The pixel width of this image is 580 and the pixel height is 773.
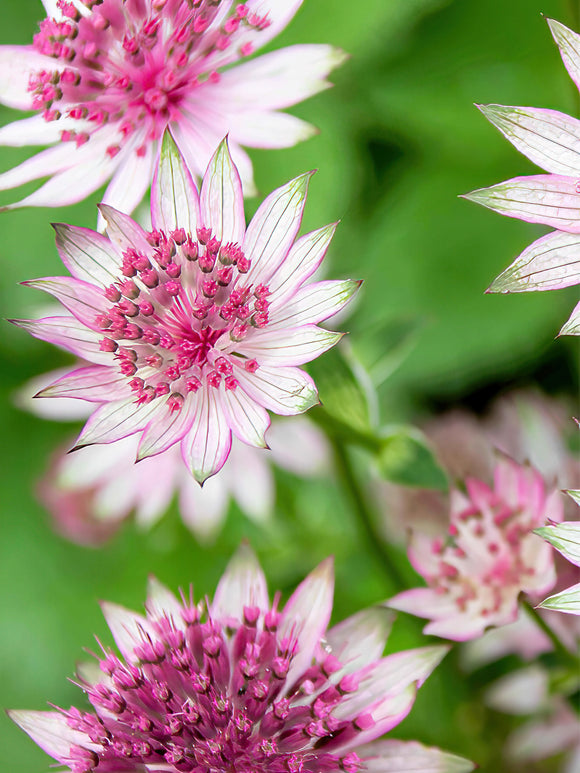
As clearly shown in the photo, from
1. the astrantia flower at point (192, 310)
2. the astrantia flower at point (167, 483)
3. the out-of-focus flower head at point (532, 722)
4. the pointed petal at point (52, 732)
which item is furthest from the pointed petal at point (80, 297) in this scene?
the out-of-focus flower head at point (532, 722)

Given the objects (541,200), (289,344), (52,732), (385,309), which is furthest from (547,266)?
(385,309)

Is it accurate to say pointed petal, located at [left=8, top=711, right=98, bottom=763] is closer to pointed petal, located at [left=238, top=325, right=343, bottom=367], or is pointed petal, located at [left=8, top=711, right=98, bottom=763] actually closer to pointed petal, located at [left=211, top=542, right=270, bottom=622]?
pointed petal, located at [left=211, top=542, right=270, bottom=622]

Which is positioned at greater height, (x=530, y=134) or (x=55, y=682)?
(x=530, y=134)

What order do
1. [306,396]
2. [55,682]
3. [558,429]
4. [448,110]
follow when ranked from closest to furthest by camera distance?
[306,396]
[558,429]
[55,682]
[448,110]

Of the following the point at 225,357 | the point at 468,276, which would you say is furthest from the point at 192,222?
the point at 468,276

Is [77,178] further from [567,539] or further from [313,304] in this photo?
[567,539]

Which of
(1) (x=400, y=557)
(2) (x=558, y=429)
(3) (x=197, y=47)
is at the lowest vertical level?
(1) (x=400, y=557)

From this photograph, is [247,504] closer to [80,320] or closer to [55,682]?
[55,682]
